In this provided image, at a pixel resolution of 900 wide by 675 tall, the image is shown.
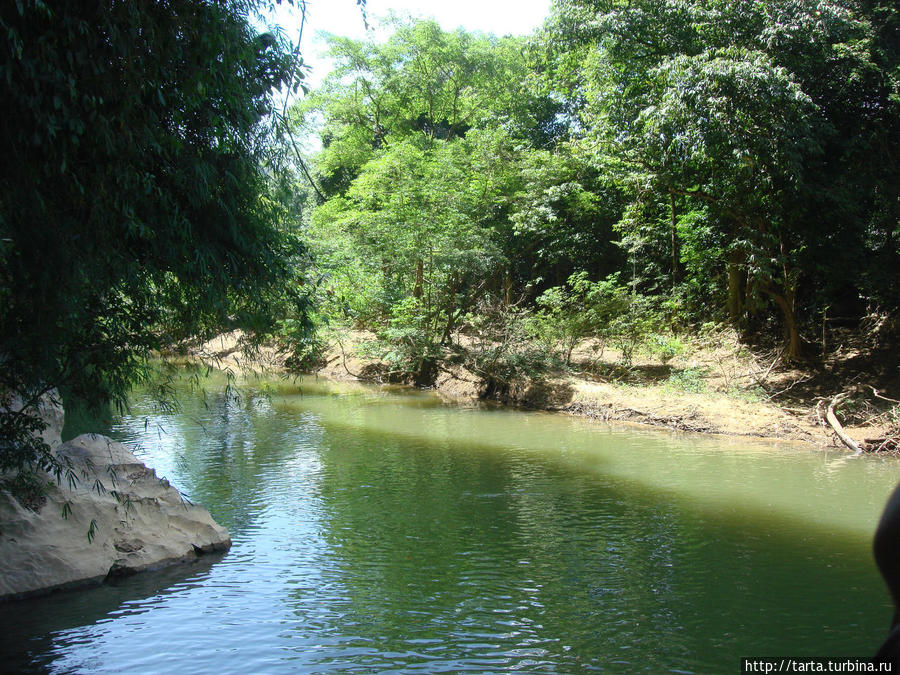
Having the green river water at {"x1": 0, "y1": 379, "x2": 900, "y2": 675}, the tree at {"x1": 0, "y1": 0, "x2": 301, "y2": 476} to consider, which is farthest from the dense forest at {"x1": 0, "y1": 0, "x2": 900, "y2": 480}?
the green river water at {"x1": 0, "y1": 379, "x2": 900, "y2": 675}

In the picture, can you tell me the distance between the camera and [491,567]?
6.86 meters

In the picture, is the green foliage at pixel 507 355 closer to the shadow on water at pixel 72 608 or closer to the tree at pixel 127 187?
the shadow on water at pixel 72 608

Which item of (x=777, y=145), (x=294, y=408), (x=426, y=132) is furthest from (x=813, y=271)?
(x=426, y=132)

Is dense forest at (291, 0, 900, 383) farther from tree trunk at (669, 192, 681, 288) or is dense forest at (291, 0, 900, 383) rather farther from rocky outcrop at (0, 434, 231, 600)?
rocky outcrop at (0, 434, 231, 600)

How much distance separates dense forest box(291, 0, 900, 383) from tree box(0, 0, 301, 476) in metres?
1.22

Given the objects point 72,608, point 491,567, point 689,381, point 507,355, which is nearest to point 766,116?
point 689,381

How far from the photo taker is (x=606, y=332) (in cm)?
1836

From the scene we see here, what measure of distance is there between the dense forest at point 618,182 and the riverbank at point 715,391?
0.76 metres

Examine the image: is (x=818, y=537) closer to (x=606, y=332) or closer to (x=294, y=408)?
(x=606, y=332)

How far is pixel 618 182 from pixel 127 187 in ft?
52.9

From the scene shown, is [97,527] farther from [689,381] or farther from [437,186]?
[437,186]

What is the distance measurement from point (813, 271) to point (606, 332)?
5237 mm

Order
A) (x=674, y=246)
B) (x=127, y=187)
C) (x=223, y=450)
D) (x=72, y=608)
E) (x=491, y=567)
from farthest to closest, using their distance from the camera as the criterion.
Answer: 1. (x=674, y=246)
2. (x=223, y=450)
3. (x=491, y=567)
4. (x=72, y=608)
5. (x=127, y=187)

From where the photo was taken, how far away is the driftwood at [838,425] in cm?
1212
